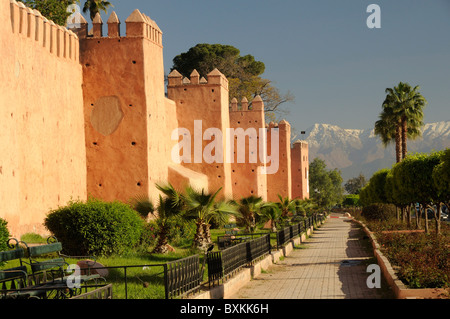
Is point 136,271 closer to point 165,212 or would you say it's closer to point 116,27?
point 165,212

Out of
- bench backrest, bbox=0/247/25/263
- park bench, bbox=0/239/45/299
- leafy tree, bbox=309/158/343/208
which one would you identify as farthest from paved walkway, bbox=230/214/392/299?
leafy tree, bbox=309/158/343/208

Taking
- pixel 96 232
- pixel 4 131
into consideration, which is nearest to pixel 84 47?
pixel 4 131

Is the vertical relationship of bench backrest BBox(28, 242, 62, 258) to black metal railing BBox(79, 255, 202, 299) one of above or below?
above

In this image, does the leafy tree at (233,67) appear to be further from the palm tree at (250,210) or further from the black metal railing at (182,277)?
the black metal railing at (182,277)

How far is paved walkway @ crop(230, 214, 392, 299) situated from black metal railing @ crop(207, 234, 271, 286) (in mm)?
430

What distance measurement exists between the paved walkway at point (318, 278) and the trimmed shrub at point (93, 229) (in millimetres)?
3237

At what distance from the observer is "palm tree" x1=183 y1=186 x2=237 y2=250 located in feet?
52.0

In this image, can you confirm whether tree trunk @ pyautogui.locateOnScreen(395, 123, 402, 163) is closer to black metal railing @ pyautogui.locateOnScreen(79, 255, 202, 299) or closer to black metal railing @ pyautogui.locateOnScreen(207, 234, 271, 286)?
black metal railing @ pyautogui.locateOnScreen(207, 234, 271, 286)

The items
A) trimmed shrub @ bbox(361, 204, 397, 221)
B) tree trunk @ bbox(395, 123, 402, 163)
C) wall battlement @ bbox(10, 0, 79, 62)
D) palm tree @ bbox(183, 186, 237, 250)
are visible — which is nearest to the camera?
palm tree @ bbox(183, 186, 237, 250)

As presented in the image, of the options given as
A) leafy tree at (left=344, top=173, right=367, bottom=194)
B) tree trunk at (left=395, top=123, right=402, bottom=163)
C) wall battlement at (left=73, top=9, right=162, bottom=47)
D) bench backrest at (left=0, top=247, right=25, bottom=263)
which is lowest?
leafy tree at (left=344, top=173, right=367, bottom=194)

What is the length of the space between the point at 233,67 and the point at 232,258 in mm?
36338

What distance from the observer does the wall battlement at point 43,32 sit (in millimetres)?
16753

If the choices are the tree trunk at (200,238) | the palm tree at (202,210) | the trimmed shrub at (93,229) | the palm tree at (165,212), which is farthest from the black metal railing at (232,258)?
the trimmed shrub at (93,229)
